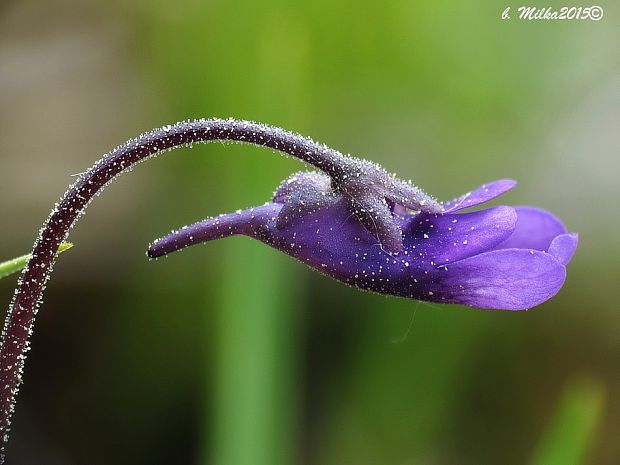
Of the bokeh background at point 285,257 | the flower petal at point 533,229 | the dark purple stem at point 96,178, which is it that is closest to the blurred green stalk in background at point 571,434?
the bokeh background at point 285,257

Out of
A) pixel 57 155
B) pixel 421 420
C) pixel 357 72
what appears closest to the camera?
pixel 421 420

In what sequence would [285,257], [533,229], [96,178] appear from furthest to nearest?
1. [285,257]
2. [533,229]
3. [96,178]

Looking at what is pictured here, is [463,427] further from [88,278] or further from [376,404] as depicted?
[88,278]

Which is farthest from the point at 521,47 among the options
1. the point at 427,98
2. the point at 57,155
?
the point at 57,155

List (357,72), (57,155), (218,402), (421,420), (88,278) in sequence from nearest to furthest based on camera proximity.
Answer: (218,402), (421,420), (88,278), (57,155), (357,72)

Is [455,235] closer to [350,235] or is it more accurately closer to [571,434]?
[350,235]

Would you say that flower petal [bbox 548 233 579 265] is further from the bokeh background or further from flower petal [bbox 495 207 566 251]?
the bokeh background

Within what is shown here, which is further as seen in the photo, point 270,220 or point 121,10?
point 121,10

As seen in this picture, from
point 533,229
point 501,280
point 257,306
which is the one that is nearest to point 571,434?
point 533,229
